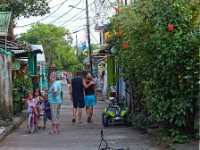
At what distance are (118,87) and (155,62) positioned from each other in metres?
11.7

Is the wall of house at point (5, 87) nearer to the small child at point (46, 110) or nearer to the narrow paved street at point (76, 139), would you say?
the narrow paved street at point (76, 139)

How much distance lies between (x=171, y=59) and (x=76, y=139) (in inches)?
139

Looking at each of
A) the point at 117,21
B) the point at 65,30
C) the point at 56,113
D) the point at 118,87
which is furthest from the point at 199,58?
the point at 65,30

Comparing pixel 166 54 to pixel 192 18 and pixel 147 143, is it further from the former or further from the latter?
pixel 147 143

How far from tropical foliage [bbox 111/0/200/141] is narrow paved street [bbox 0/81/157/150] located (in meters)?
0.98

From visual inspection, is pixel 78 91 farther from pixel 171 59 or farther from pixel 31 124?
pixel 171 59

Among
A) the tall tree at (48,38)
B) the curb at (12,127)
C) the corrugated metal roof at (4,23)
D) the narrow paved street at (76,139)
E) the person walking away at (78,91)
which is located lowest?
the narrow paved street at (76,139)

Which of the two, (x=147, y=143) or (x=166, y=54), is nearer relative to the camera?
(x=166, y=54)

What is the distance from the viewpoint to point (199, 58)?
837cm

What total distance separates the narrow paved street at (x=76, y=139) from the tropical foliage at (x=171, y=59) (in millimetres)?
978

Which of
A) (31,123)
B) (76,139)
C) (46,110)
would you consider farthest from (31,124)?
(76,139)

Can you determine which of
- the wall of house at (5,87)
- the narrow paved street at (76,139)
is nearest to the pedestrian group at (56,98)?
the narrow paved street at (76,139)

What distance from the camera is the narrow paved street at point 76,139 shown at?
32.1 ft

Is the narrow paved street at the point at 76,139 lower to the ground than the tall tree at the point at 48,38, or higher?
lower
